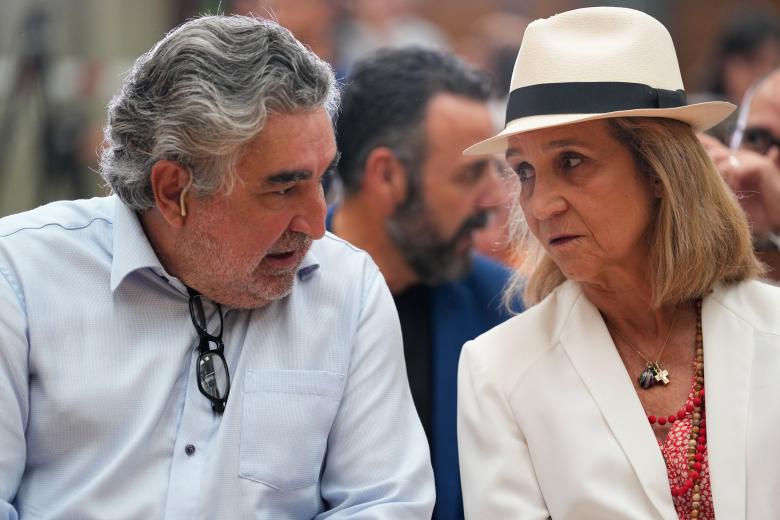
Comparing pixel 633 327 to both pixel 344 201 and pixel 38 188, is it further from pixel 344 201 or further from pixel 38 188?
pixel 38 188

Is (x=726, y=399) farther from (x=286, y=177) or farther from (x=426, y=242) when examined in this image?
(x=426, y=242)

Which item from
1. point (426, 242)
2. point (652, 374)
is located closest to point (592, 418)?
point (652, 374)

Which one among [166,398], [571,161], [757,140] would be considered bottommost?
[166,398]

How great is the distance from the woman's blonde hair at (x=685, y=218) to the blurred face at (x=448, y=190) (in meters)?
1.21

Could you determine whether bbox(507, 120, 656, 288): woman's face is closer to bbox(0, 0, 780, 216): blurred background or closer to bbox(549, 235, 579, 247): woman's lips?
bbox(549, 235, 579, 247): woman's lips

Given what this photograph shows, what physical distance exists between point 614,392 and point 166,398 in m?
1.08

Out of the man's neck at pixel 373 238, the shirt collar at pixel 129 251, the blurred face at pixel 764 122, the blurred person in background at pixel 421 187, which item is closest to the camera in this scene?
the shirt collar at pixel 129 251

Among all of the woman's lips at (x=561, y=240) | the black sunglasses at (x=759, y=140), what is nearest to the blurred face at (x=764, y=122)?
the black sunglasses at (x=759, y=140)

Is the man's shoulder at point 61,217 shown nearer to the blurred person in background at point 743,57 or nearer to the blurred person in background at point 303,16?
the blurred person in background at point 303,16

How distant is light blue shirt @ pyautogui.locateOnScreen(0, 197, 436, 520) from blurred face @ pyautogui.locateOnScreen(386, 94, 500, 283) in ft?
3.68

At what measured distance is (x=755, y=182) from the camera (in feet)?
11.2

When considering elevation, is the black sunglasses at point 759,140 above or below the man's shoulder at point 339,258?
above

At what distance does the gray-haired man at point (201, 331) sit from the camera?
2.52 metres

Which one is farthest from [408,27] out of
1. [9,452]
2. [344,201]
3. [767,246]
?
[9,452]
